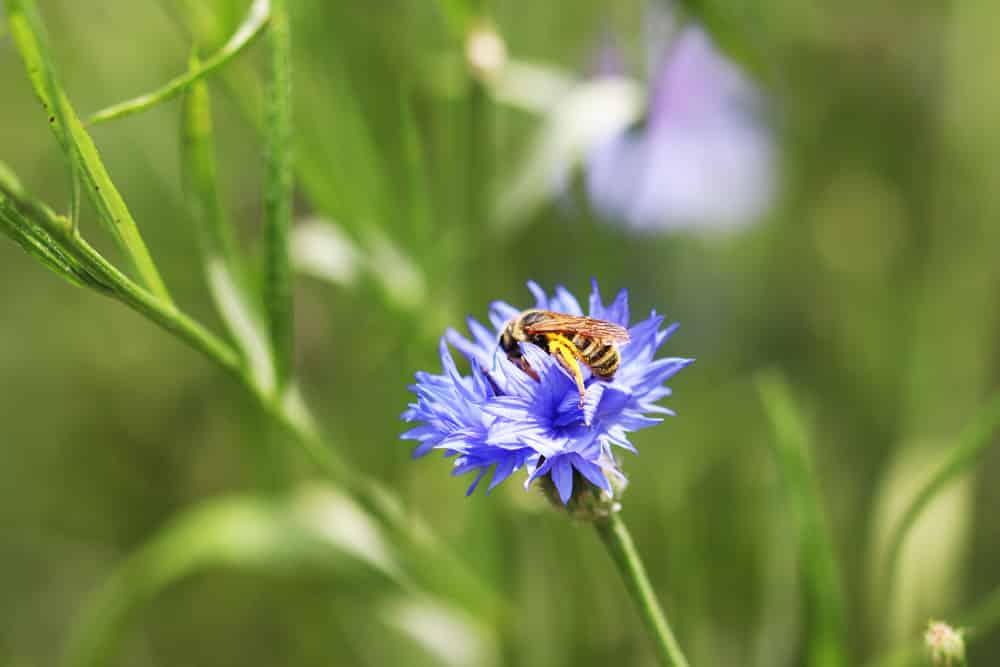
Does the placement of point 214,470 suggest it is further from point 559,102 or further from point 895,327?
point 895,327

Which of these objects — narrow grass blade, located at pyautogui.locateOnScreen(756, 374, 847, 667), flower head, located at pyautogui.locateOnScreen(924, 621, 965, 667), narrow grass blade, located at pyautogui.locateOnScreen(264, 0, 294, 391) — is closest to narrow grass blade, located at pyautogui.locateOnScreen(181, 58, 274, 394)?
narrow grass blade, located at pyautogui.locateOnScreen(264, 0, 294, 391)

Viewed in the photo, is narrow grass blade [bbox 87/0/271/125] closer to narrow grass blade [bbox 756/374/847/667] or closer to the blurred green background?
the blurred green background

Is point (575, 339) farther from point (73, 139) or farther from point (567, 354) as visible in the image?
point (73, 139)

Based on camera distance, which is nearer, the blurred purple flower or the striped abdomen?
the striped abdomen

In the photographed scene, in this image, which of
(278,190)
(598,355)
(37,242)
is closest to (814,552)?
(598,355)

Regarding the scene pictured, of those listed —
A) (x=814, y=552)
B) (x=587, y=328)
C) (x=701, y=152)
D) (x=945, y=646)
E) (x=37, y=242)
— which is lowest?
(x=945, y=646)

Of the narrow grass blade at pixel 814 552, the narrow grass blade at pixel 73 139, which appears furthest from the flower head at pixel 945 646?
the narrow grass blade at pixel 73 139

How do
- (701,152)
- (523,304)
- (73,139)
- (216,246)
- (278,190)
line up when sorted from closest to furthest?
1. (73,139)
2. (278,190)
3. (216,246)
4. (523,304)
5. (701,152)
